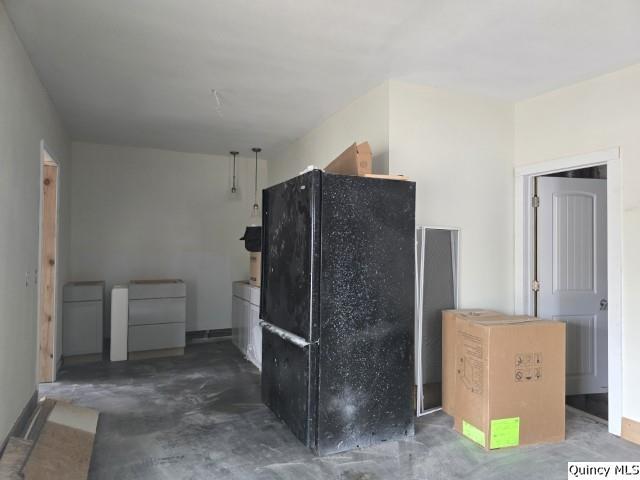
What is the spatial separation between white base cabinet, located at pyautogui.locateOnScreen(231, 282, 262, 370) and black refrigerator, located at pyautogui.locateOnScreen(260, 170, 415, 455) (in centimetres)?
153

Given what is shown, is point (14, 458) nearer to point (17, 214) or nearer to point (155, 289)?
A: point (17, 214)

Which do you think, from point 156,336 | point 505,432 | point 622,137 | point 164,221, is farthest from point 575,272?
point 164,221

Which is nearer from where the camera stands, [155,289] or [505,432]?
[505,432]

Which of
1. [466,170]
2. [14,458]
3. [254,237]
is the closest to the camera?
[14,458]

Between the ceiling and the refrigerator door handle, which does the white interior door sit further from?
the refrigerator door handle

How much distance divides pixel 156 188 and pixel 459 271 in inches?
161

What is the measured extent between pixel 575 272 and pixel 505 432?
1.76m

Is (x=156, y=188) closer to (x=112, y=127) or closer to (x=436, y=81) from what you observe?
(x=112, y=127)

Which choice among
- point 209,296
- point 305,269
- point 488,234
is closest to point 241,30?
point 305,269

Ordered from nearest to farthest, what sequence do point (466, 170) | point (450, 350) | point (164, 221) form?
point (450, 350), point (466, 170), point (164, 221)

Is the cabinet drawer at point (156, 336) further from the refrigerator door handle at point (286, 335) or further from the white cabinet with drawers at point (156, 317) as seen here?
the refrigerator door handle at point (286, 335)

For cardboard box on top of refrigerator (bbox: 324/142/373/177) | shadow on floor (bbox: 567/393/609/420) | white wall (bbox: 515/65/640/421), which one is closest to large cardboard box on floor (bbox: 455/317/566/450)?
white wall (bbox: 515/65/640/421)

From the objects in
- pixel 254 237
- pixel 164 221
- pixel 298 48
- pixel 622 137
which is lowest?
pixel 254 237

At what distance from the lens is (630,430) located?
2.79 m
